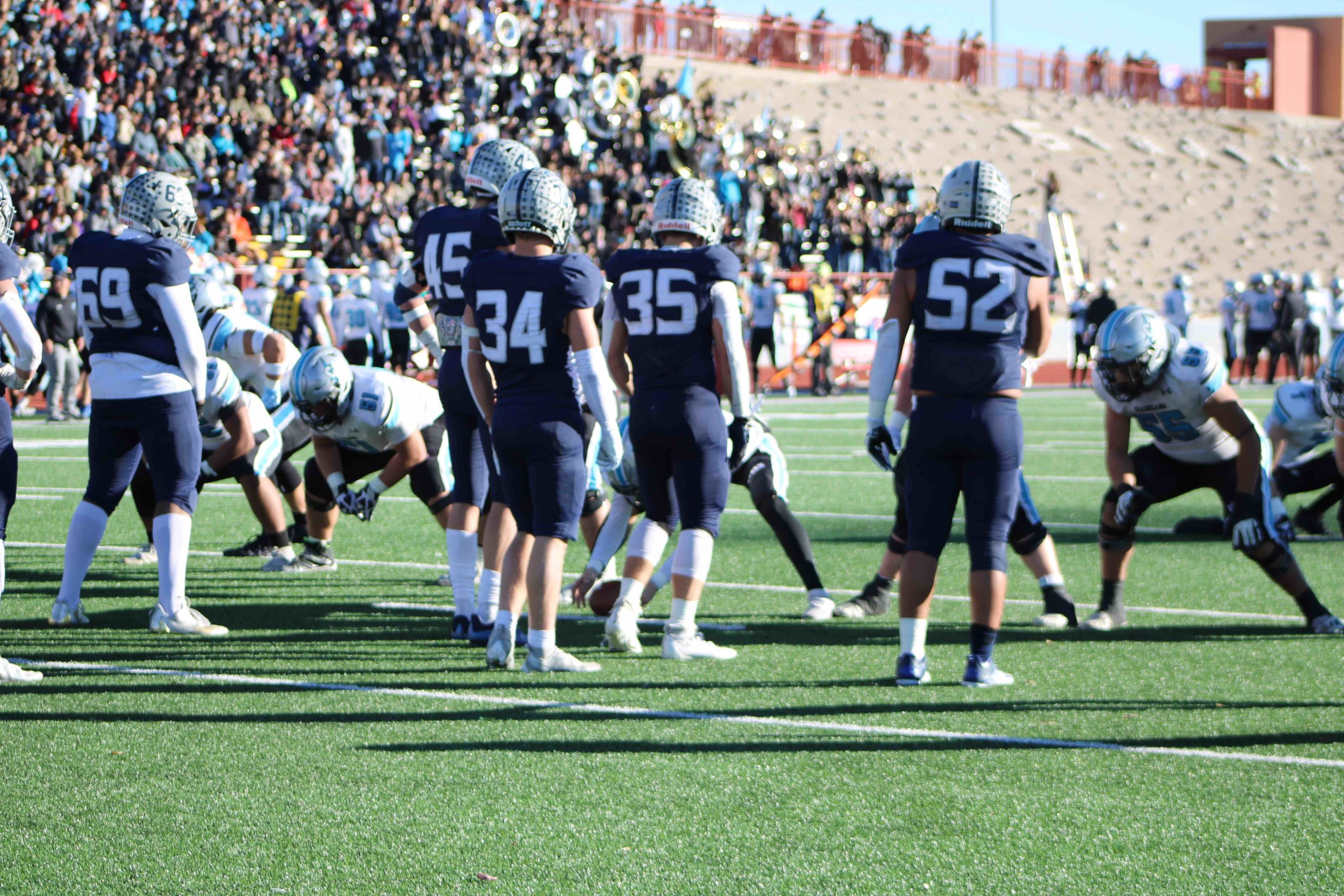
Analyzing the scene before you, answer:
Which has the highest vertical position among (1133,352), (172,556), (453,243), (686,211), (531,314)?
(686,211)

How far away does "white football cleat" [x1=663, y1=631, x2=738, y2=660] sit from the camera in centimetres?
632

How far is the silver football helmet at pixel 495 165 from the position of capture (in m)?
6.83

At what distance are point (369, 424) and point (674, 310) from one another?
82.8 inches

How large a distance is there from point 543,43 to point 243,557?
78.1 ft

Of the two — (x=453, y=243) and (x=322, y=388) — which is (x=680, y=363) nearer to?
(x=453, y=243)

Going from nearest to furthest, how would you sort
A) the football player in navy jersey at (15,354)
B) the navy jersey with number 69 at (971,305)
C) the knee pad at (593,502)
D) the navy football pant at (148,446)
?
the navy jersey with number 69 at (971,305), the football player in navy jersey at (15,354), the navy football pant at (148,446), the knee pad at (593,502)

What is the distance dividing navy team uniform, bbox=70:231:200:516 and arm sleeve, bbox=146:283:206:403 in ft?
0.10

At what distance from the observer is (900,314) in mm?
5715

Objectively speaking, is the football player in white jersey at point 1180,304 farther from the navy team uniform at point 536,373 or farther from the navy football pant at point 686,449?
the navy team uniform at point 536,373

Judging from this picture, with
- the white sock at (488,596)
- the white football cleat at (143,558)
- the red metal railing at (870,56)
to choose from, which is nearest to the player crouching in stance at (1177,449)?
the white sock at (488,596)

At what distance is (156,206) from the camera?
6.55 m

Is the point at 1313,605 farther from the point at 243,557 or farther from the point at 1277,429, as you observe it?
the point at 243,557

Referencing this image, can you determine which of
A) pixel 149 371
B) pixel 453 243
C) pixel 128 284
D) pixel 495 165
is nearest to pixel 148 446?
pixel 149 371

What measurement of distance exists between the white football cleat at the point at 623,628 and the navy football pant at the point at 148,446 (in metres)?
1.75
